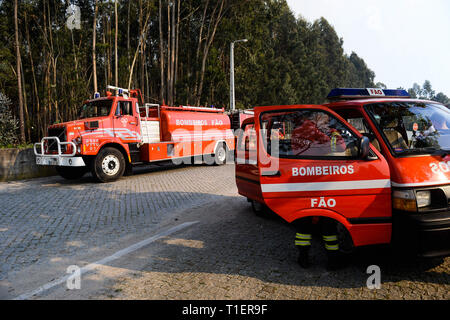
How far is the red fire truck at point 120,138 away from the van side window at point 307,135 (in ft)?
24.6

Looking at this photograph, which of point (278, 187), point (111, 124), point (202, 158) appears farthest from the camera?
point (202, 158)

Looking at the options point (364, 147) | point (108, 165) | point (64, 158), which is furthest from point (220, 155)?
point (364, 147)

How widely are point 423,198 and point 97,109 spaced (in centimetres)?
1007

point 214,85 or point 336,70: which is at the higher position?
point 336,70

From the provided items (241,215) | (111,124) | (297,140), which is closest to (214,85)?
(111,124)

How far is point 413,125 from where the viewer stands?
417 cm

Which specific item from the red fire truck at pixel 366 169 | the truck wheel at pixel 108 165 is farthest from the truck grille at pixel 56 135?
the red fire truck at pixel 366 169

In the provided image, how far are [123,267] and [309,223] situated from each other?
86.6 inches

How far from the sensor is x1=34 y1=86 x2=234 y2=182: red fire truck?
33.2ft
